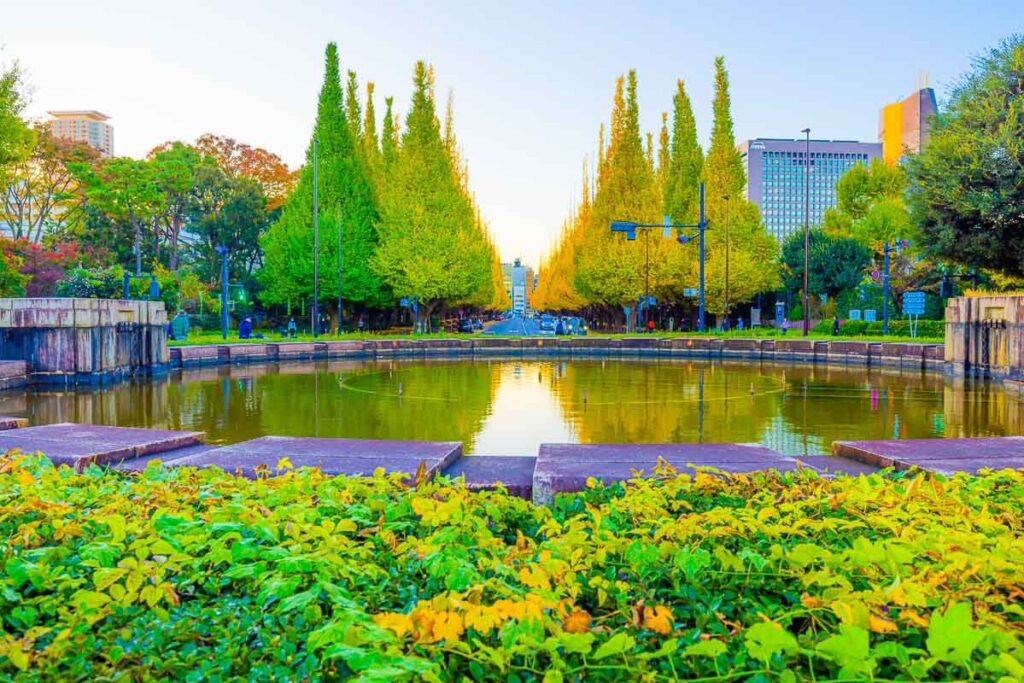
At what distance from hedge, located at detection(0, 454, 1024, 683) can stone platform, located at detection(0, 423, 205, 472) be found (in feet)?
7.16

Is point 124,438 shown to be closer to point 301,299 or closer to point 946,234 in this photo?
point 946,234

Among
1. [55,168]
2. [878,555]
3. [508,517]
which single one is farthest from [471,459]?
[55,168]

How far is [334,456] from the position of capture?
19.0 feet

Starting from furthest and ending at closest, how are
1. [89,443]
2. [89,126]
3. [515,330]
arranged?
[89,126] < [515,330] < [89,443]

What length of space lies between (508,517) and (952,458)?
150 inches

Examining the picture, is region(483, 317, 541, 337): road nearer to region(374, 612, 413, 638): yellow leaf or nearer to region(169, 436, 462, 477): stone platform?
region(169, 436, 462, 477): stone platform

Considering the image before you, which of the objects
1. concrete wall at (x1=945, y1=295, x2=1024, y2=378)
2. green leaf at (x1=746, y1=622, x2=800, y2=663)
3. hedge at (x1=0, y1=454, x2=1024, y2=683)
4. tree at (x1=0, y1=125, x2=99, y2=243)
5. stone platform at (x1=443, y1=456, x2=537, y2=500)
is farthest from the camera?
tree at (x1=0, y1=125, x2=99, y2=243)

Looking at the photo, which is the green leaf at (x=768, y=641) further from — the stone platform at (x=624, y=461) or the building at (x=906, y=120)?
the building at (x=906, y=120)

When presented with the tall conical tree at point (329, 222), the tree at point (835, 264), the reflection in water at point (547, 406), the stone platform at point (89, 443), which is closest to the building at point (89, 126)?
the tall conical tree at point (329, 222)

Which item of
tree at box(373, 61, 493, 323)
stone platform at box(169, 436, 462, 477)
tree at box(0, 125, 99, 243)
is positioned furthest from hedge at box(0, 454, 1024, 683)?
tree at box(0, 125, 99, 243)

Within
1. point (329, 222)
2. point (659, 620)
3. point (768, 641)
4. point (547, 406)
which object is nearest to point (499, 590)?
point (659, 620)

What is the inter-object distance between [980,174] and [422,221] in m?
30.6

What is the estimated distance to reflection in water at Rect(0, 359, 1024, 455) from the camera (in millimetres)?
11805

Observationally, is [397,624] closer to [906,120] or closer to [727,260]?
[727,260]
